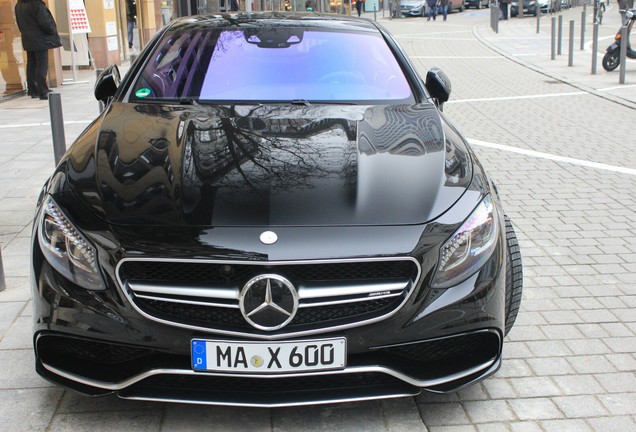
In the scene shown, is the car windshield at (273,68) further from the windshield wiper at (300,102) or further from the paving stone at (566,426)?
the paving stone at (566,426)

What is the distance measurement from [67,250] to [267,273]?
29.8 inches

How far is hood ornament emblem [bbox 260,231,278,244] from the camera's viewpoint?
9.22ft

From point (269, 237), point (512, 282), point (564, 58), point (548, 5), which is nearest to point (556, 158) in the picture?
point (512, 282)

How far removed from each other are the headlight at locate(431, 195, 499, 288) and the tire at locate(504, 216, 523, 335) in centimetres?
38

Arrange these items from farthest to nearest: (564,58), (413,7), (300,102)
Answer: (413,7) → (564,58) → (300,102)

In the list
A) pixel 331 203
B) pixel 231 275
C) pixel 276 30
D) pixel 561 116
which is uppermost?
pixel 276 30

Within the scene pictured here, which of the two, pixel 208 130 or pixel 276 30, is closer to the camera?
pixel 208 130

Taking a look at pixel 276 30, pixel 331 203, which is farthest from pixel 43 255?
pixel 276 30

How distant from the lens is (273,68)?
4410mm

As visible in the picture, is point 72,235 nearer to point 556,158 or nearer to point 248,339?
point 248,339

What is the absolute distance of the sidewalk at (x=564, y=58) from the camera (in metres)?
13.5

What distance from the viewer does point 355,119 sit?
12.7 ft

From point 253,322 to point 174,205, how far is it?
53 centimetres

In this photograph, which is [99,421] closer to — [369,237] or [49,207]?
[49,207]
